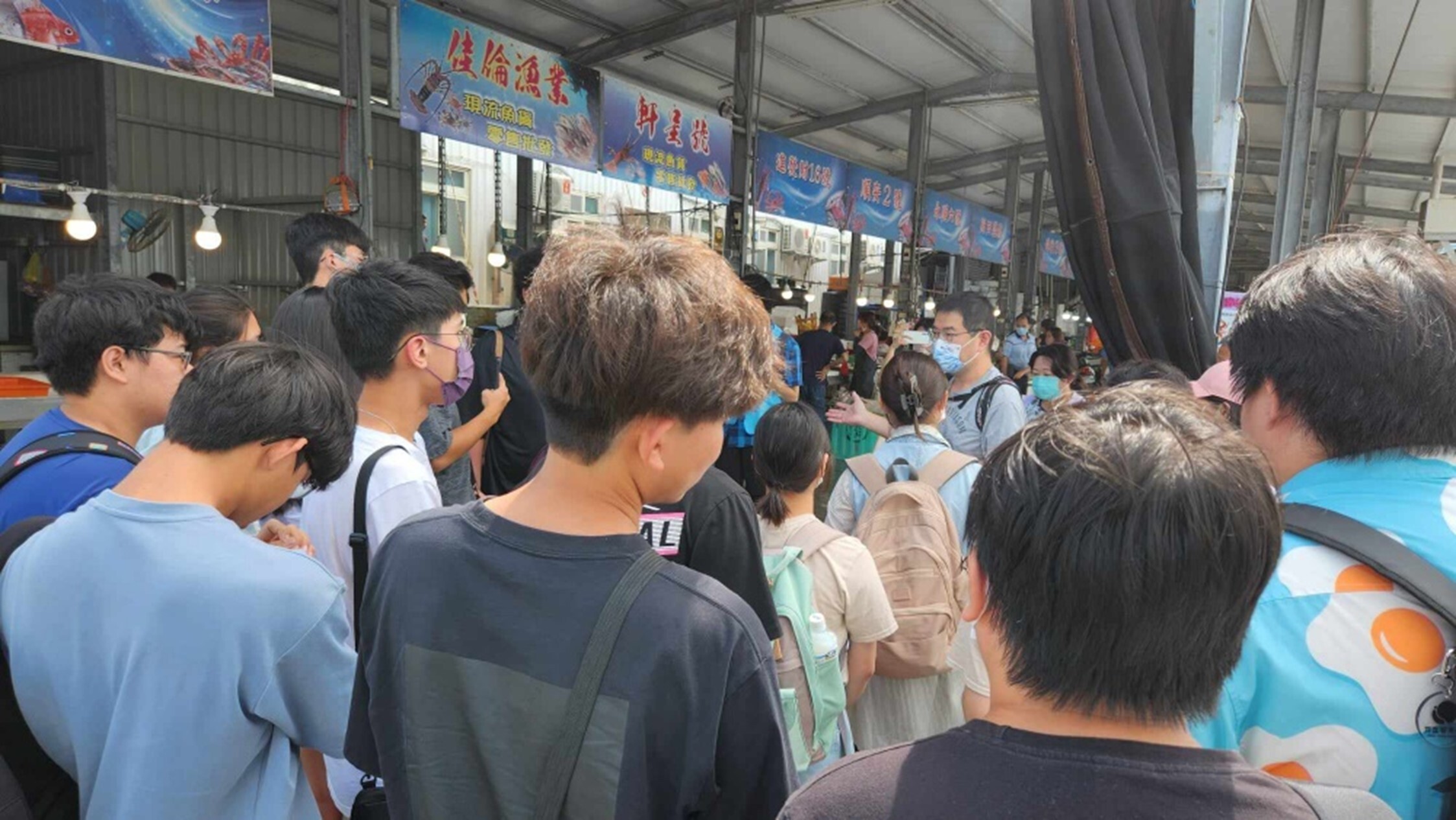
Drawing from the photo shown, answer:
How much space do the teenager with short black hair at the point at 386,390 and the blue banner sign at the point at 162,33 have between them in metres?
3.86

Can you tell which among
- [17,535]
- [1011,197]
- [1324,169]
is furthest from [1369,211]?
[17,535]

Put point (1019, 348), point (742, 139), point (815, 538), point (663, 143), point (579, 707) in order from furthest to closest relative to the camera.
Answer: point (1019, 348) < point (742, 139) < point (663, 143) < point (815, 538) < point (579, 707)

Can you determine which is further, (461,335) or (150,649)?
(461,335)

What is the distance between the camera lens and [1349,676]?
100 centimetres

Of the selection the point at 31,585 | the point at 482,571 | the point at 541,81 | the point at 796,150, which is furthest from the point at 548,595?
the point at 796,150

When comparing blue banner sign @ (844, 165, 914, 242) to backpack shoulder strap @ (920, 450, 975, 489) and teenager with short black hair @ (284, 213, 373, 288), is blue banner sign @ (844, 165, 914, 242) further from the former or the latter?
backpack shoulder strap @ (920, 450, 975, 489)

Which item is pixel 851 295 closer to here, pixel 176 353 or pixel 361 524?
pixel 176 353

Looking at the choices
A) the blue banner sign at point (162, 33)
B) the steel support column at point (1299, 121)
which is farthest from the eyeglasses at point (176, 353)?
the steel support column at point (1299, 121)

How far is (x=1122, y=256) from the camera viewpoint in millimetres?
2002

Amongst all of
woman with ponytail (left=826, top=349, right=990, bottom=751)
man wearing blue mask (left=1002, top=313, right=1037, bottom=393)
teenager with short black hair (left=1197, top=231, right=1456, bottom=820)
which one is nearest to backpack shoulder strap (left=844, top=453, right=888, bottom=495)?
woman with ponytail (left=826, top=349, right=990, bottom=751)

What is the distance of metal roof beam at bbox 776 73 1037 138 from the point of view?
12859mm

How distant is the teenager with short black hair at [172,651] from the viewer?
129 centimetres

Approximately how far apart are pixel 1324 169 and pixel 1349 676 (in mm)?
10944

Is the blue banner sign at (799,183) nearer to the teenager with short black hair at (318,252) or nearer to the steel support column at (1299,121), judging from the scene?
the steel support column at (1299,121)
